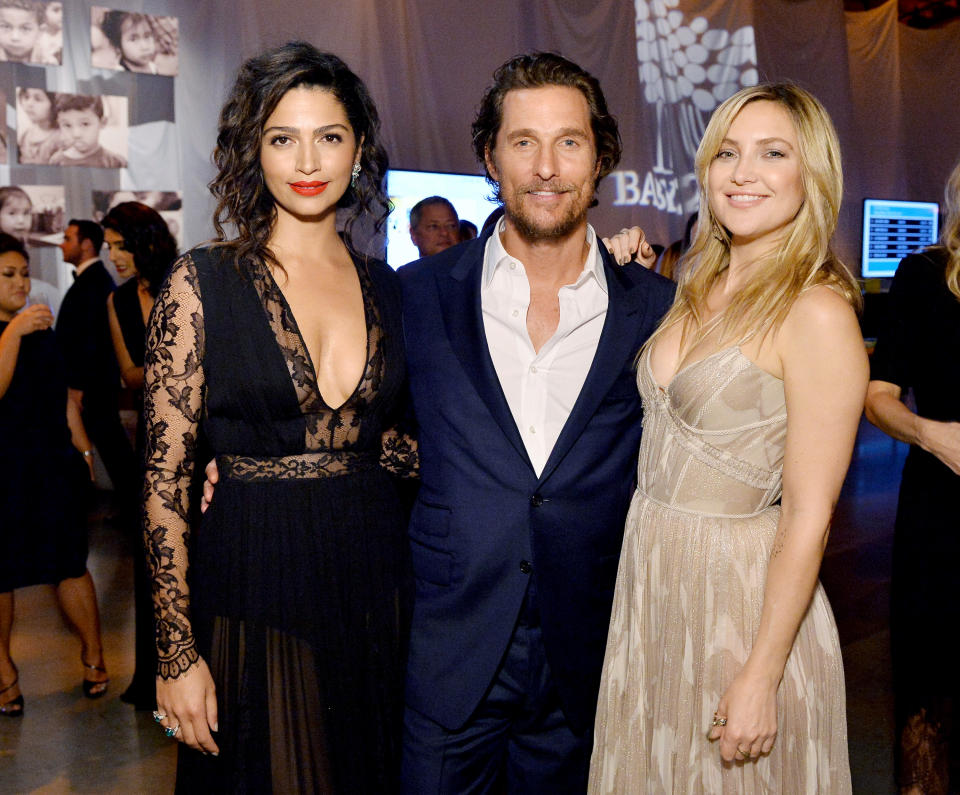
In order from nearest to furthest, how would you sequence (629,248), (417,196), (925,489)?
(629,248), (925,489), (417,196)

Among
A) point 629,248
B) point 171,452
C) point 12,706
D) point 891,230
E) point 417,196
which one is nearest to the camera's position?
point 171,452

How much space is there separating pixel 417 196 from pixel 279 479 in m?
4.44

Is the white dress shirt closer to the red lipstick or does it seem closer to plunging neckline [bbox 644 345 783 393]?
plunging neckline [bbox 644 345 783 393]

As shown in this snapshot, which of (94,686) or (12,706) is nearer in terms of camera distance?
(12,706)

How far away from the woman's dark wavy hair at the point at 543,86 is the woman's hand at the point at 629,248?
0.45 feet

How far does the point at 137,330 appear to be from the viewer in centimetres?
368

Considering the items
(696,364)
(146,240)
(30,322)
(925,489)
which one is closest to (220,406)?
(696,364)

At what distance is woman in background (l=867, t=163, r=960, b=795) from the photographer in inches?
89.1

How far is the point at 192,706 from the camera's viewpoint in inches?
65.9

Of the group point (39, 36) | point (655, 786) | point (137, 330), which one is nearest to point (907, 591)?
point (655, 786)

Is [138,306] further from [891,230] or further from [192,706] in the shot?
[891,230]

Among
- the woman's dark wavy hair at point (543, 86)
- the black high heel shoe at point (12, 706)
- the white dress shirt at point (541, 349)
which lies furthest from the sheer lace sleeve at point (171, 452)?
the black high heel shoe at point (12, 706)

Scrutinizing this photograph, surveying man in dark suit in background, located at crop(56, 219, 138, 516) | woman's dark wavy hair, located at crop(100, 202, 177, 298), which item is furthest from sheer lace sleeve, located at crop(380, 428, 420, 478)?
man in dark suit in background, located at crop(56, 219, 138, 516)

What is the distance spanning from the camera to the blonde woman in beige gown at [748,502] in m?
1.59
